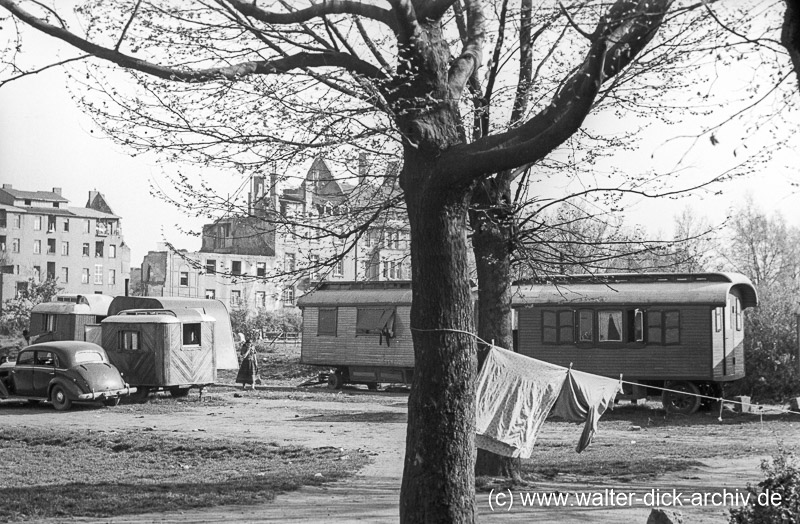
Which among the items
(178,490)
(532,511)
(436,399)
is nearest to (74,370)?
(178,490)

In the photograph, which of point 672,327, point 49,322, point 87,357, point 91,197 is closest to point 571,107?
point 672,327

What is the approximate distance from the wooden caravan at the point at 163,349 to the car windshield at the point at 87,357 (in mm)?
1984

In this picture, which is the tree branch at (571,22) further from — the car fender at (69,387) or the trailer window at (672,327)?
the car fender at (69,387)

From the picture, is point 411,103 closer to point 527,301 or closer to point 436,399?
point 436,399

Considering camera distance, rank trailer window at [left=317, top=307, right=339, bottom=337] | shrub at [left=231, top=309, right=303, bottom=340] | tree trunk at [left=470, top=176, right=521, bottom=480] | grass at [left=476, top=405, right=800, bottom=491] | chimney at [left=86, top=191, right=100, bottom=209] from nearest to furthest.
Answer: tree trunk at [left=470, top=176, right=521, bottom=480]
grass at [left=476, top=405, right=800, bottom=491]
trailer window at [left=317, top=307, right=339, bottom=337]
shrub at [left=231, top=309, right=303, bottom=340]
chimney at [left=86, top=191, right=100, bottom=209]

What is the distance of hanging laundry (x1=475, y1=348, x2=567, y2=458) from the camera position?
13.0 meters

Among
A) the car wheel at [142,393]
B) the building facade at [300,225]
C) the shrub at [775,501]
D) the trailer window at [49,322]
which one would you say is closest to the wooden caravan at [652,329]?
the car wheel at [142,393]

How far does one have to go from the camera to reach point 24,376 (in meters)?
28.1

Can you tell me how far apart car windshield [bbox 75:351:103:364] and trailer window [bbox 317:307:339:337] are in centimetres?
922

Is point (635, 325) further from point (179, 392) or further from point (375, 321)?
point (179, 392)

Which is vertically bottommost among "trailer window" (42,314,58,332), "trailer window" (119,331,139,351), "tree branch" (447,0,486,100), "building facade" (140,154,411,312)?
"trailer window" (119,331,139,351)

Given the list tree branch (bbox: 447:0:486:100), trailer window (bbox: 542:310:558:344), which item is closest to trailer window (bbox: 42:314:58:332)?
trailer window (bbox: 542:310:558:344)

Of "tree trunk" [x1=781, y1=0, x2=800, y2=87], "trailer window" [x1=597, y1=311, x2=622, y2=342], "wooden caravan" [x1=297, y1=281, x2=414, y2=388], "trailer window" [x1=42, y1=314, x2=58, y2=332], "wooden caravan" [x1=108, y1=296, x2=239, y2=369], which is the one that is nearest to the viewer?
"tree trunk" [x1=781, y1=0, x2=800, y2=87]

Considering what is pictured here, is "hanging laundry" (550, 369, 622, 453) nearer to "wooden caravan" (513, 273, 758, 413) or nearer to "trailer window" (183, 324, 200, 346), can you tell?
"wooden caravan" (513, 273, 758, 413)
